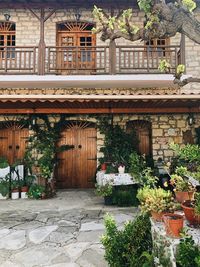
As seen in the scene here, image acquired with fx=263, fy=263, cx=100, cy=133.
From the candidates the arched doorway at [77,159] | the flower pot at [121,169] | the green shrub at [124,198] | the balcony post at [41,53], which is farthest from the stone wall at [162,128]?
the green shrub at [124,198]

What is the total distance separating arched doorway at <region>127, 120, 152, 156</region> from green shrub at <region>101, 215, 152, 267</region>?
606 centimetres

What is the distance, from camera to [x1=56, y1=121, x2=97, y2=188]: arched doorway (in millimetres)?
9609

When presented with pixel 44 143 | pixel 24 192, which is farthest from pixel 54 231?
pixel 44 143

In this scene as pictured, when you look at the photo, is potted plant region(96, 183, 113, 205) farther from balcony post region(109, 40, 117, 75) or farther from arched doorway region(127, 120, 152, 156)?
balcony post region(109, 40, 117, 75)

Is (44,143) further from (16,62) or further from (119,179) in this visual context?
(16,62)

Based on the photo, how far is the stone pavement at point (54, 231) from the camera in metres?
3.87

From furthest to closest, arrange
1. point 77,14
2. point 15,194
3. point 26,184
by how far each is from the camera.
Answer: point 77,14 < point 26,184 < point 15,194

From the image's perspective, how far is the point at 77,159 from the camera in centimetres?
964

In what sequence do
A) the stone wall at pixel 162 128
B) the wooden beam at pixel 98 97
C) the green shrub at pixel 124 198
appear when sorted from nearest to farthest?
the wooden beam at pixel 98 97 < the green shrub at pixel 124 198 < the stone wall at pixel 162 128

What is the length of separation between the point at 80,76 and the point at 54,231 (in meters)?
5.63

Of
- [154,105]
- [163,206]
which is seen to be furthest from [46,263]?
[154,105]

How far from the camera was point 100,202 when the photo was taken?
24.2ft

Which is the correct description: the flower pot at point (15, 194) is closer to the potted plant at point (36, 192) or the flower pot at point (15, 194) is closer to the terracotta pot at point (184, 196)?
the potted plant at point (36, 192)

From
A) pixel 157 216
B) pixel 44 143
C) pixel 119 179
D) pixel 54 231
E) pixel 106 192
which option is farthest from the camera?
pixel 44 143
